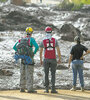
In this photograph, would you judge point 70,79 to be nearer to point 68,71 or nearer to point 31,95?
point 68,71

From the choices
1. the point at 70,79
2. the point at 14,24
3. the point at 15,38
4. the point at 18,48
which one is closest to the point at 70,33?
the point at 15,38

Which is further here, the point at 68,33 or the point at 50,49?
the point at 68,33

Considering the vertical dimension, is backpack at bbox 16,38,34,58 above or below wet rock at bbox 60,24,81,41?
below

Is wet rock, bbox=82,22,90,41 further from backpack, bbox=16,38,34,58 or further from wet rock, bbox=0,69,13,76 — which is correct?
backpack, bbox=16,38,34,58

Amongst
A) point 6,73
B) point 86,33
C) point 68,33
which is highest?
point 86,33

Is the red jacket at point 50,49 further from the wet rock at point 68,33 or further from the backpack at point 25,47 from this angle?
the wet rock at point 68,33

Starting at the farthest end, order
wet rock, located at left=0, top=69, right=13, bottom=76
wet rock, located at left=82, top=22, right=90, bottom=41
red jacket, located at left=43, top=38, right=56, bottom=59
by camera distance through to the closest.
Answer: wet rock, located at left=82, top=22, right=90, bottom=41
wet rock, located at left=0, top=69, right=13, bottom=76
red jacket, located at left=43, top=38, right=56, bottom=59

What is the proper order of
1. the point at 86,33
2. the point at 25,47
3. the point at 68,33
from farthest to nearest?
the point at 86,33 < the point at 68,33 < the point at 25,47

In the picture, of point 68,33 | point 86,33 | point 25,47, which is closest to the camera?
point 25,47

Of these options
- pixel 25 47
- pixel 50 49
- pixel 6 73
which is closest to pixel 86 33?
pixel 6 73

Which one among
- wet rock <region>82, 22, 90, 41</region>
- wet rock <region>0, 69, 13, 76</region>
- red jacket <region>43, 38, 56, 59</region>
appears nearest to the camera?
red jacket <region>43, 38, 56, 59</region>

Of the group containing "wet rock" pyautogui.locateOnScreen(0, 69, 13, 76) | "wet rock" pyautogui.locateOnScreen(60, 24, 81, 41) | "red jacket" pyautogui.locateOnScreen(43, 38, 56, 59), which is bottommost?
"wet rock" pyautogui.locateOnScreen(0, 69, 13, 76)

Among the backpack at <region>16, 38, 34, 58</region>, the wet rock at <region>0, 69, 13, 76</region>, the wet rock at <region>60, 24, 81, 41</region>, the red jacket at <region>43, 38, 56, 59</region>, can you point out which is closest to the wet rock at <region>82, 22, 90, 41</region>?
the wet rock at <region>60, 24, 81, 41</region>

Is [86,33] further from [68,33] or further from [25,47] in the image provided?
[25,47]
